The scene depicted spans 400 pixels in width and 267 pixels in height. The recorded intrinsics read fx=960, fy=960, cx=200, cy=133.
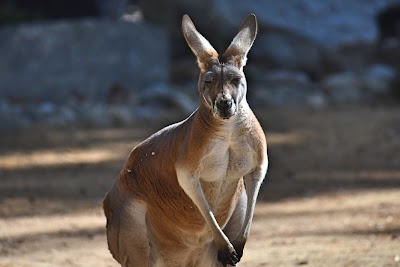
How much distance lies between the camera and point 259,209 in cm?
830

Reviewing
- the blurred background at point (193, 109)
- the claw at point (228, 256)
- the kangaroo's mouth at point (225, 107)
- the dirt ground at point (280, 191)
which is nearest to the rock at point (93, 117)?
the blurred background at point (193, 109)

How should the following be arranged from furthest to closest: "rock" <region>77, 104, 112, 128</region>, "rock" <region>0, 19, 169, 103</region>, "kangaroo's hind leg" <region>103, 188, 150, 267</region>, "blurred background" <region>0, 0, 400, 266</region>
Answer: "rock" <region>0, 19, 169, 103</region> < "rock" <region>77, 104, 112, 128</region> < "blurred background" <region>0, 0, 400, 266</region> < "kangaroo's hind leg" <region>103, 188, 150, 267</region>

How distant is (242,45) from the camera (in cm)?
478

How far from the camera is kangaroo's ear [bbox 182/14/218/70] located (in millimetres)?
4742

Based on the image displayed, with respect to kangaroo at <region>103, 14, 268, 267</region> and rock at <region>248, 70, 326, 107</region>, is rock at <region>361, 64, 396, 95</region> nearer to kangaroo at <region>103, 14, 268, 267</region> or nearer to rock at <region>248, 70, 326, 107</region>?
rock at <region>248, 70, 326, 107</region>

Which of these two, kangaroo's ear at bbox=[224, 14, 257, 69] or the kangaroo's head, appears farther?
kangaroo's ear at bbox=[224, 14, 257, 69]

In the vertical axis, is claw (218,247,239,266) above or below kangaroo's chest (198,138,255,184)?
→ below

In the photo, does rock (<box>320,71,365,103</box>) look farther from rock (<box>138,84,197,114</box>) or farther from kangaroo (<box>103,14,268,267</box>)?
kangaroo (<box>103,14,268,267</box>)

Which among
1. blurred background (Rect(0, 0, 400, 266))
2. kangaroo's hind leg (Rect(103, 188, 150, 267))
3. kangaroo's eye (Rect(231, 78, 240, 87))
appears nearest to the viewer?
kangaroo's eye (Rect(231, 78, 240, 87))

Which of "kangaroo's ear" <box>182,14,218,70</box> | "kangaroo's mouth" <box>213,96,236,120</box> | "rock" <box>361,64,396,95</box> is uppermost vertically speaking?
"kangaroo's ear" <box>182,14,218,70</box>

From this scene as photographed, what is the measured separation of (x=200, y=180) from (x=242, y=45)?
2.39 ft

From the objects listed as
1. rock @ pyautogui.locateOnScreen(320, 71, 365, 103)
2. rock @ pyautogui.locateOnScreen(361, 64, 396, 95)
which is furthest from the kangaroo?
rock @ pyautogui.locateOnScreen(361, 64, 396, 95)

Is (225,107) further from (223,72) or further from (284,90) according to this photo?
(284,90)

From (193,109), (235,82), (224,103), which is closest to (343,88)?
(193,109)
